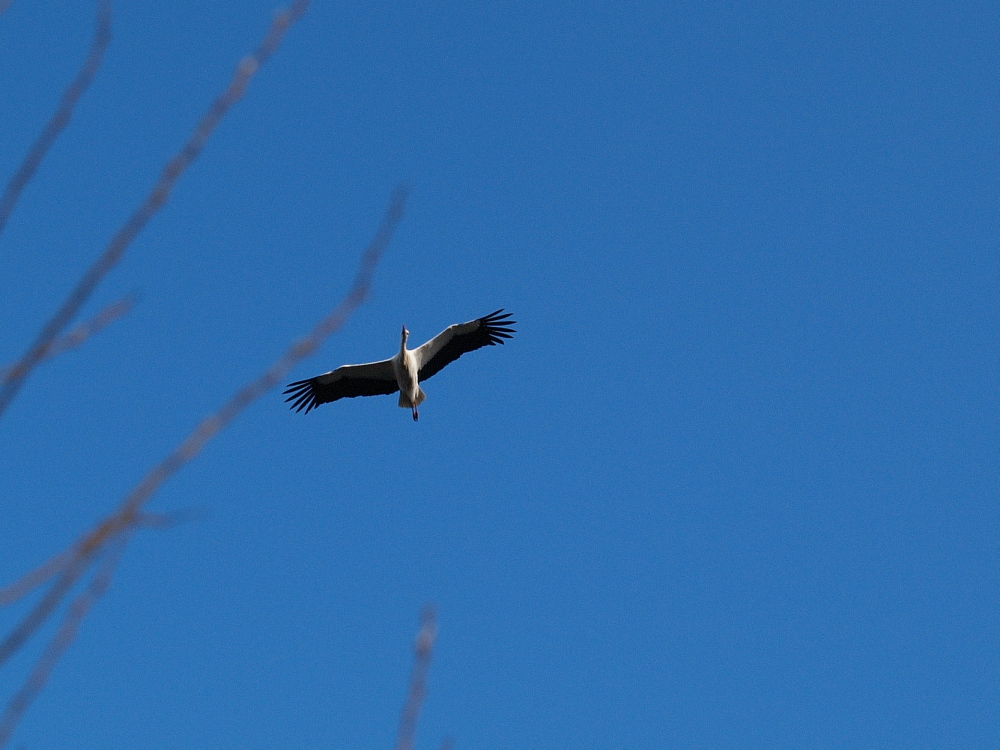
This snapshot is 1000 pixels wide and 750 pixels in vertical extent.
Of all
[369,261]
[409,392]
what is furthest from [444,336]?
[369,261]

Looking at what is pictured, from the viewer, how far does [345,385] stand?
16.6 metres

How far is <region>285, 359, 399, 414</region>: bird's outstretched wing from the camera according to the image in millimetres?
16234

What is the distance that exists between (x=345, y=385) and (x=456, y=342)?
206 centimetres

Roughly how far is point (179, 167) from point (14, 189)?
0.31 meters

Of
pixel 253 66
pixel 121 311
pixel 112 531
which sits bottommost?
pixel 112 531

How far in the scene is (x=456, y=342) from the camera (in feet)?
51.1

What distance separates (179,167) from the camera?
2074mm

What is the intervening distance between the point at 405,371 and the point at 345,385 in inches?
64.0

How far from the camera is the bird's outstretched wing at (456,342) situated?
15.2 meters

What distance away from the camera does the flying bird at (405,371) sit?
50.1 ft

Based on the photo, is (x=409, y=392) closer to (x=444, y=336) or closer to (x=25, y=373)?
(x=444, y=336)

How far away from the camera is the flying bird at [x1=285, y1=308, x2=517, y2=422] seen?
15273mm

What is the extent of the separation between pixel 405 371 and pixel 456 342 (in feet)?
2.81

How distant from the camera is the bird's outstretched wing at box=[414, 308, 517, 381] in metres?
15.2
